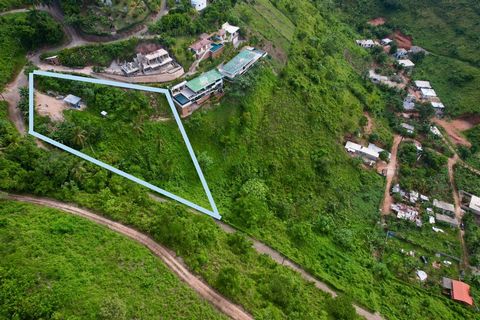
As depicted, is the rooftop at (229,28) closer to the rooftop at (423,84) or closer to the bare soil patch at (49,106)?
the bare soil patch at (49,106)

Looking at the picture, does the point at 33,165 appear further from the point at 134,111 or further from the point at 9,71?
the point at 9,71

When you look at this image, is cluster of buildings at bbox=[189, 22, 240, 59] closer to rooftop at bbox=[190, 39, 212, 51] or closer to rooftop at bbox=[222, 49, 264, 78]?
rooftop at bbox=[190, 39, 212, 51]

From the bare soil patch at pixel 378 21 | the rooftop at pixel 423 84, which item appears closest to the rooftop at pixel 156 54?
the rooftop at pixel 423 84

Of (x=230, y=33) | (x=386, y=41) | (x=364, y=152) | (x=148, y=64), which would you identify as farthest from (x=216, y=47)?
(x=386, y=41)

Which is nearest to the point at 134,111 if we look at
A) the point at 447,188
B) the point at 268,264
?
the point at 268,264

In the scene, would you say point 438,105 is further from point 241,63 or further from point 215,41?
point 215,41

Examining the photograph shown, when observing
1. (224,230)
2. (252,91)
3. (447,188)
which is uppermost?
(252,91)
